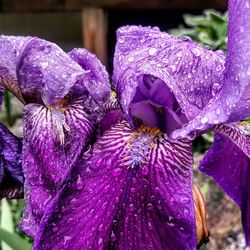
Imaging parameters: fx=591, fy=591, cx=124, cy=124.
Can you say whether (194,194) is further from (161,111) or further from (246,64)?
(246,64)

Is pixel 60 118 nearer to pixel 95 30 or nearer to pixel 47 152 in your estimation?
pixel 47 152

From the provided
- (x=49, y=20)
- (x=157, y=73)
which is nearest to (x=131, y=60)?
(x=157, y=73)

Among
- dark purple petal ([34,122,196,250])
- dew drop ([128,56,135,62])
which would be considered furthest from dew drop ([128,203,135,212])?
dew drop ([128,56,135,62])

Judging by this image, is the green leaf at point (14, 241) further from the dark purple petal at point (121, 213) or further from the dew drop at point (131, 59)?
the dew drop at point (131, 59)

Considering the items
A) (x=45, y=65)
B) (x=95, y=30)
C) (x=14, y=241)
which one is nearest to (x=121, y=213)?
(x=45, y=65)

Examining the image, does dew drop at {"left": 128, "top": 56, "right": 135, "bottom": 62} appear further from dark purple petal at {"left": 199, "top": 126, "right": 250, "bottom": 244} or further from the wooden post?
the wooden post

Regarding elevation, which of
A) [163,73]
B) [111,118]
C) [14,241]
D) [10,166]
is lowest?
[14,241]
